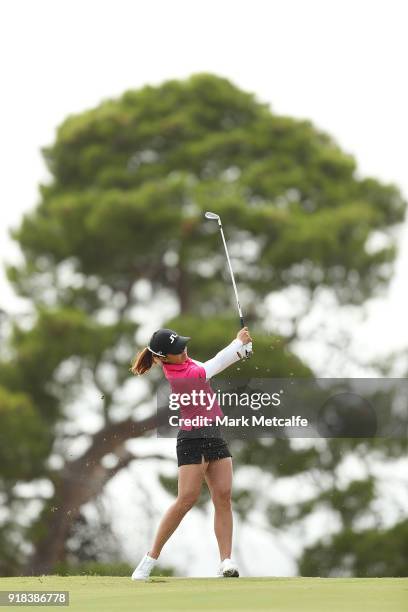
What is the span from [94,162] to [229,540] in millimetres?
11198

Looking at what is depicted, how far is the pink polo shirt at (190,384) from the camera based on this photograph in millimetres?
6355

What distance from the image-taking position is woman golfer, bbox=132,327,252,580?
6383mm

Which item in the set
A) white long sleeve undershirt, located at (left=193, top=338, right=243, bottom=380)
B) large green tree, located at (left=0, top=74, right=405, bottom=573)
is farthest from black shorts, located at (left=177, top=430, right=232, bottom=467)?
large green tree, located at (left=0, top=74, right=405, bottom=573)

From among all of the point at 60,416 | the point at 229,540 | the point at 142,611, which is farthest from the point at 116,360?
the point at 142,611

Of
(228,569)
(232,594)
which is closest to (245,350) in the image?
(228,569)

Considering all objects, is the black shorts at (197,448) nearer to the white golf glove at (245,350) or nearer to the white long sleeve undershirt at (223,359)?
the white long sleeve undershirt at (223,359)

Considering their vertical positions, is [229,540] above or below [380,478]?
below

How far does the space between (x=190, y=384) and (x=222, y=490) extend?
0.56 meters

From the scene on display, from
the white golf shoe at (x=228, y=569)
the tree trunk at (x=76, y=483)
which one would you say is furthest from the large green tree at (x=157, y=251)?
the white golf shoe at (x=228, y=569)

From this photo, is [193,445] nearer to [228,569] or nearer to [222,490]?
[222,490]

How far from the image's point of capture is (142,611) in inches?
196

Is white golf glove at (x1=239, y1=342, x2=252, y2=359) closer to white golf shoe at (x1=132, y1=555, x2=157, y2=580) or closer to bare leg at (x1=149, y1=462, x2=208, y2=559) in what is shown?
bare leg at (x1=149, y1=462, x2=208, y2=559)

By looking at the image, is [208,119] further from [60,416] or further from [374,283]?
[60,416]

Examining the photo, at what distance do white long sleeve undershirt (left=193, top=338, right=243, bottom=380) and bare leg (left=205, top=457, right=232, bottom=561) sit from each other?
462mm
